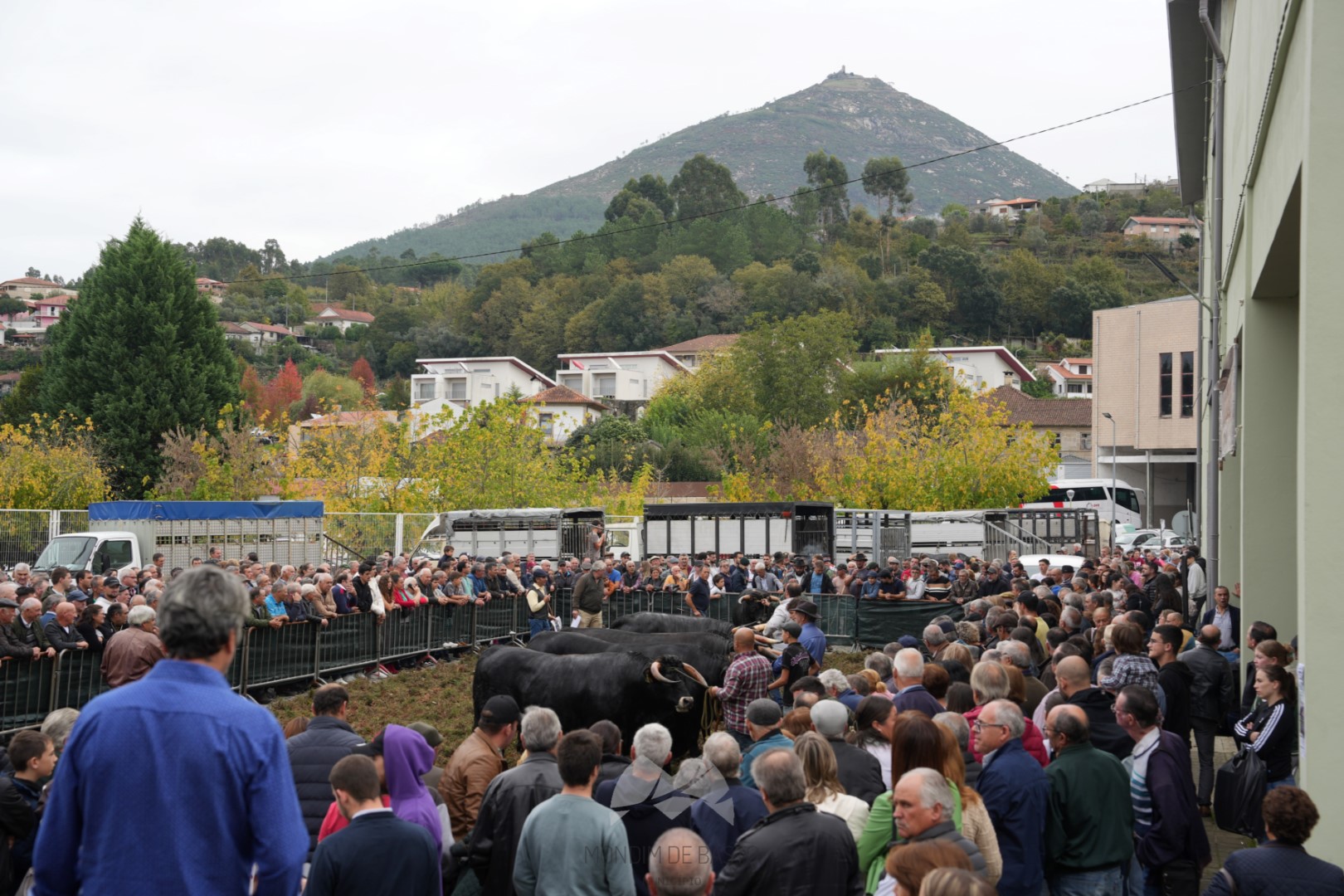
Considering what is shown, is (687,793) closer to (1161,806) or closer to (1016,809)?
(1016,809)

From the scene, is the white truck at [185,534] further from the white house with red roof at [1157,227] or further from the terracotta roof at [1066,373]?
the white house with red roof at [1157,227]

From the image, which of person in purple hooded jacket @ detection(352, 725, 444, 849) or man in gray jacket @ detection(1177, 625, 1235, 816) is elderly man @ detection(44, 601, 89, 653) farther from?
man in gray jacket @ detection(1177, 625, 1235, 816)

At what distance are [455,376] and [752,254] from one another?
48.7 metres

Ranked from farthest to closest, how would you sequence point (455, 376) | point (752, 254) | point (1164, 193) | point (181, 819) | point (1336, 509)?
1. point (1164, 193)
2. point (752, 254)
3. point (455, 376)
4. point (1336, 509)
5. point (181, 819)

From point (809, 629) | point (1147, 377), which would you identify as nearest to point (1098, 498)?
point (1147, 377)

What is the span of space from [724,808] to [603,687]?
6177mm

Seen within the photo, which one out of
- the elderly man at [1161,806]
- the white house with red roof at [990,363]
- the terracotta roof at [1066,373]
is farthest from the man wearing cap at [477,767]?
the terracotta roof at [1066,373]

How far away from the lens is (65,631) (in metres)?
13.3

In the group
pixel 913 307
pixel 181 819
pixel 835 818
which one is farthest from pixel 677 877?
pixel 913 307

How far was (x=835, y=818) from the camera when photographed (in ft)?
17.5

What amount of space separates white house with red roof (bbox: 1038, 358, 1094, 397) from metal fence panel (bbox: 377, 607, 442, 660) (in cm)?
9209

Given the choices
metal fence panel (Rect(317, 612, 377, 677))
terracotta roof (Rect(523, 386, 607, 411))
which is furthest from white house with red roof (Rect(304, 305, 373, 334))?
metal fence panel (Rect(317, 612, 377, 677))

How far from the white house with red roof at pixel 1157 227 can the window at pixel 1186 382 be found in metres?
99.7

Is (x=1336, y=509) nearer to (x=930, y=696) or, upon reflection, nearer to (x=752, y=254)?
(x=930, y=696)
